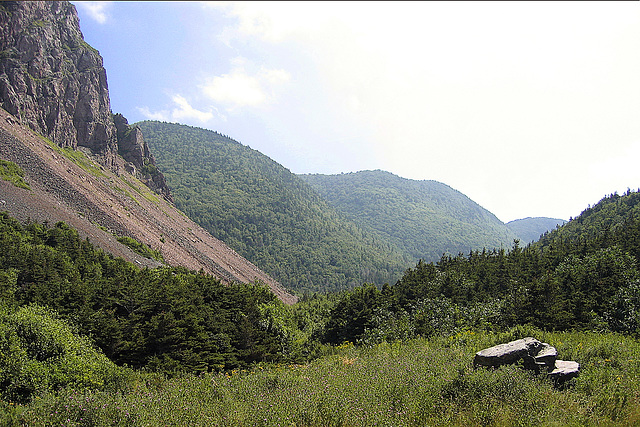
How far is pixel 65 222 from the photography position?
3462 centimetres

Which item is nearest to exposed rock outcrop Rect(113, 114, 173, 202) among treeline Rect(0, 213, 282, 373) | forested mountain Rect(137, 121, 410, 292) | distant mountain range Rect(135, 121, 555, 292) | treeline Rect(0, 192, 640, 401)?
forested mountain Rect(137, 121, 410, 292)

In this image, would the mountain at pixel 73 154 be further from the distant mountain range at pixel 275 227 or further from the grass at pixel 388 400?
the distant mountain range at pixel 275 227

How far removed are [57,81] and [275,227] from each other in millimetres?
105790

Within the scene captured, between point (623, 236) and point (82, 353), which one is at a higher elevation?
point (623, 236)

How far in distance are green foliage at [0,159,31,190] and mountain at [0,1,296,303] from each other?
14 centimetres

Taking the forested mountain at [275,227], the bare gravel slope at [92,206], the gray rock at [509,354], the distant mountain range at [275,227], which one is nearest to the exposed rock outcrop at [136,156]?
the bare gravel slope at [92,206]

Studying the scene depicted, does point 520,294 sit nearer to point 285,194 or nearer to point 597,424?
point 597,424

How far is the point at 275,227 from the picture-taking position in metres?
163

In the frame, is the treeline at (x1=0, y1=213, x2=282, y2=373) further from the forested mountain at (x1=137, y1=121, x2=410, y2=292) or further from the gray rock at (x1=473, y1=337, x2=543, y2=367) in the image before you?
the forested mountain at (x1=137, y1=121, x2=410, y2=292)

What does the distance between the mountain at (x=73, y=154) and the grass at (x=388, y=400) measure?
33389 millimetres

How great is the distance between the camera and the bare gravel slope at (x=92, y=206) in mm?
35312

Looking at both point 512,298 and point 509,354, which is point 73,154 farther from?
point 509,354

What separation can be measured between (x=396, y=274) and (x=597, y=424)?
154 m

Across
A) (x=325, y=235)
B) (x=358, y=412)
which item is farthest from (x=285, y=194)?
(x=358, y=412)
